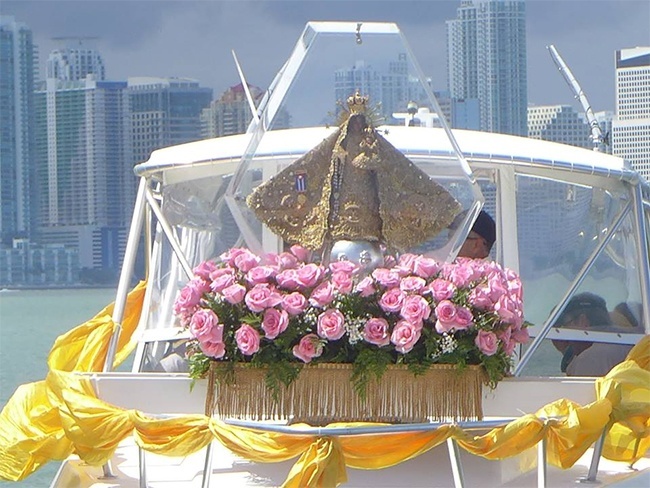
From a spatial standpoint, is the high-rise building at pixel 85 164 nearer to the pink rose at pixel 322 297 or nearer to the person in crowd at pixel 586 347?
the person in crowd at pixel 586 347

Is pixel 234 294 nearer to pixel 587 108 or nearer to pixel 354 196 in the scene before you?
pixel 354 196

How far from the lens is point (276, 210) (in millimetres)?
5602

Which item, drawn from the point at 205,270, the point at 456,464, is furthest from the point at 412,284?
the point at 205,270

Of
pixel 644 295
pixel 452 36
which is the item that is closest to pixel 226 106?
pixel 644 295

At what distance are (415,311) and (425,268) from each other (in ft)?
0.76

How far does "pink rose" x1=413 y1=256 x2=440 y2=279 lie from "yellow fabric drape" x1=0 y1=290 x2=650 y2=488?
23.3 inches

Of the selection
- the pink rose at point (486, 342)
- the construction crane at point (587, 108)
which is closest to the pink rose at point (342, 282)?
the pink rose at point (486, 342)

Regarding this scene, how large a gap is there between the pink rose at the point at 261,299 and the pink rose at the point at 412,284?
429mm

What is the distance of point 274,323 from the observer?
16.7 feet

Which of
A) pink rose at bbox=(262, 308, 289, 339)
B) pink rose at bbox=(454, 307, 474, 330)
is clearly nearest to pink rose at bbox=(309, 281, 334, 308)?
pink rose at bbox=(262, 308, 289, 339)

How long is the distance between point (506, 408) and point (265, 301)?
1.02m

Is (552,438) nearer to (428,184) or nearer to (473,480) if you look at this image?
(473,480)

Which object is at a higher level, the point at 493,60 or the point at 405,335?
the point at 493,60

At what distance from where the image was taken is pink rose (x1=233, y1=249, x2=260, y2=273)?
17.4ft
